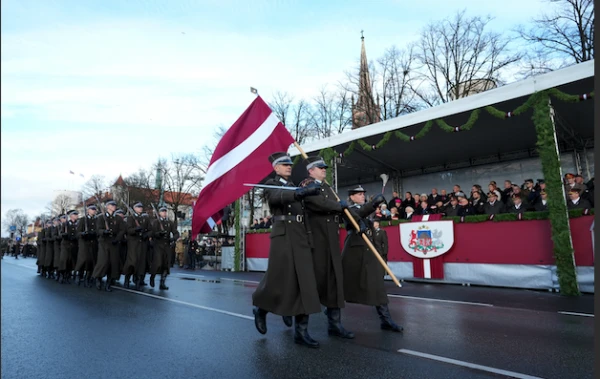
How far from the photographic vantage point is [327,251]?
15.8 feet

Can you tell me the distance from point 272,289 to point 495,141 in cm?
1231

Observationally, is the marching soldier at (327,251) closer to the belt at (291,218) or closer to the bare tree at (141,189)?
the belt at (291,218)

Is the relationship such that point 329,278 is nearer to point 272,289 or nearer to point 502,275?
point 272,289

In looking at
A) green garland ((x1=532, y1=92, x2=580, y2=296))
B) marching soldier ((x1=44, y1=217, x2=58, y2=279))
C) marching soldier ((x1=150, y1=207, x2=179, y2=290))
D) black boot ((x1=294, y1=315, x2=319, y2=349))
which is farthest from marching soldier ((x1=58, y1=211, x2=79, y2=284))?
green garland ((x1=532, y1=92, x2=580, y2=296))

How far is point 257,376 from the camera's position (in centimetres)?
336

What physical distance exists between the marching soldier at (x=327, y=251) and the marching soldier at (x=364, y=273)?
1.20 ft

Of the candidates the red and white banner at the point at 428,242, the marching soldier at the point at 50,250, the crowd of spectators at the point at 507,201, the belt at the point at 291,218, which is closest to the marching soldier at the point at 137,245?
the marching soldier at the point at 50,250

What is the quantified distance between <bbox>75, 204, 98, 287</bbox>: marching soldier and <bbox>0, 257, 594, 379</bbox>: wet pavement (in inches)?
146

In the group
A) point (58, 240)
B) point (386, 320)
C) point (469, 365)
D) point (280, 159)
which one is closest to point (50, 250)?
point (58, 240)

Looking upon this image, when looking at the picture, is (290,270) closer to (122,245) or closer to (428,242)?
(428,242)

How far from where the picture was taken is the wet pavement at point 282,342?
3527 mm

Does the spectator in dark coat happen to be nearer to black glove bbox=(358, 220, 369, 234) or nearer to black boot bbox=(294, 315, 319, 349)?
black glove bbox=(358, 220, 369, 234)

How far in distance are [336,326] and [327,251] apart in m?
0.86

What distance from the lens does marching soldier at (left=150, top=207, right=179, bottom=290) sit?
9.93 meters
